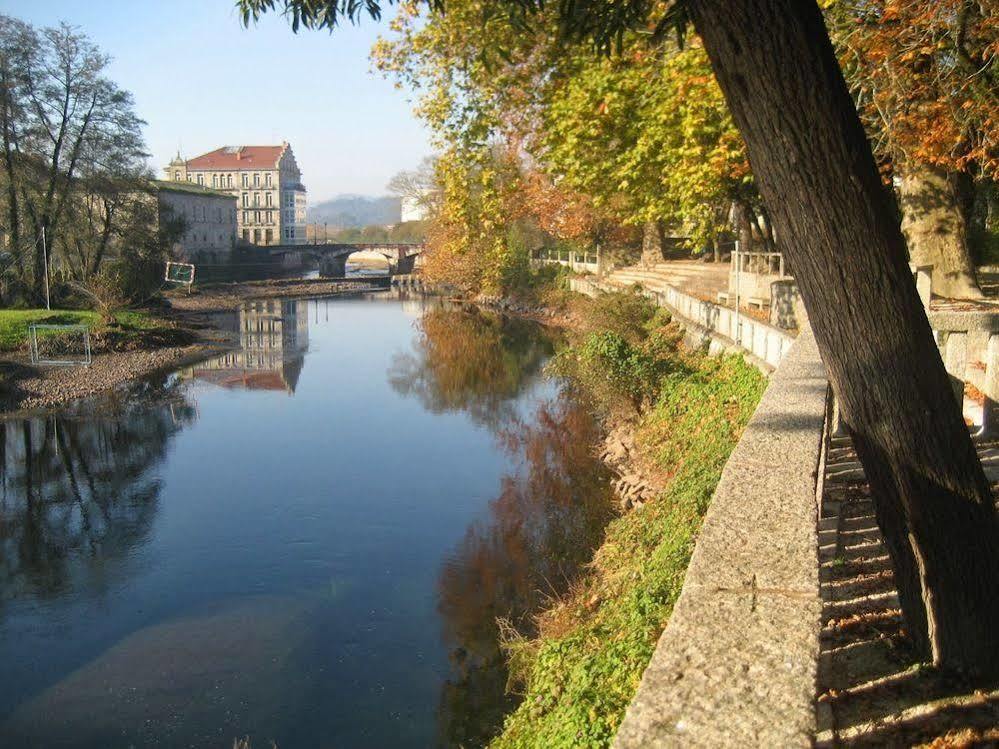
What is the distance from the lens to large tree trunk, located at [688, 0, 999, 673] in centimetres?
303

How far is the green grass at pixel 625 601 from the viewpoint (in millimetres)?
6051

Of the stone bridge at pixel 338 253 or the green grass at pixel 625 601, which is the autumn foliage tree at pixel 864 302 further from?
the stone bridge at pixel 338 253

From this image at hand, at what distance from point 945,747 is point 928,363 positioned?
4.28 feet

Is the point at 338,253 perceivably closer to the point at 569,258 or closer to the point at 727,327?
the point at 569,258

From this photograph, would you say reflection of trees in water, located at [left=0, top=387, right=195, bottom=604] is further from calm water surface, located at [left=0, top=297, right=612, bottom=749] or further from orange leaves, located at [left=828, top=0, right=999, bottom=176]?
orange leaves, located at [left=828, top=0, right=999, bottom=176]

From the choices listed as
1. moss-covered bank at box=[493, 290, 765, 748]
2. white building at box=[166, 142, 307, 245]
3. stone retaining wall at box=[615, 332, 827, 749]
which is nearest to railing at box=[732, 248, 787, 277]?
moss-covered bank at box=[493, 290, 765, 748]

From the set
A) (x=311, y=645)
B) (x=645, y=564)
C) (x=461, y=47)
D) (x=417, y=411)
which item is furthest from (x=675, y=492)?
(x=417, y=411)

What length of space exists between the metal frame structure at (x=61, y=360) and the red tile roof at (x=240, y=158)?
7941 centimetres

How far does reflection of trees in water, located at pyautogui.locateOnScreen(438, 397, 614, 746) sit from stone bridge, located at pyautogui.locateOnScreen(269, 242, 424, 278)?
2589 inches

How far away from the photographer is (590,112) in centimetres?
1458

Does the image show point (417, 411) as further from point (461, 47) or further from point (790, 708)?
point (790, 708)

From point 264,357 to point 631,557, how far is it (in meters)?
24.0

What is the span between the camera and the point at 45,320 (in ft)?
101

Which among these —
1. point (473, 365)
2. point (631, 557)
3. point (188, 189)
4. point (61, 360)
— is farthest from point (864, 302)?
point (188, 189)
